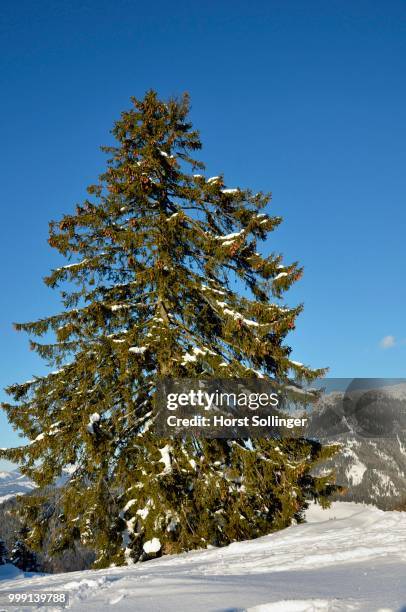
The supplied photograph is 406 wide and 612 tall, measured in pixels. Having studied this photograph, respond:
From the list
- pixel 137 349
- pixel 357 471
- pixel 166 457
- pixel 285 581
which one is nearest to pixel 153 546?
pixel 166 457

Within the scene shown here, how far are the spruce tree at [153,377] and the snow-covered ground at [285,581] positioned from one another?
110 inches

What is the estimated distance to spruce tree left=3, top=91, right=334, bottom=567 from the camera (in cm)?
967

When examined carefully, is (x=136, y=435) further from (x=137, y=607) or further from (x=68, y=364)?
(x=137, y=607)

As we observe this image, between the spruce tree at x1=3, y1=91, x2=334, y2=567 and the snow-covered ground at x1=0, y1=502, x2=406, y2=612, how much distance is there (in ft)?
9.20

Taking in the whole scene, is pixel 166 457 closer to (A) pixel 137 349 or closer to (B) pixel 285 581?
(A) pixel 137 349

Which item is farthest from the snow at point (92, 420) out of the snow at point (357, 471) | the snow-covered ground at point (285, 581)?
the snow at point (357, 471)

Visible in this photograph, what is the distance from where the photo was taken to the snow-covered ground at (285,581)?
3.32 meters

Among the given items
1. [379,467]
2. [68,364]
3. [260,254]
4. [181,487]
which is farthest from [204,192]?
[379,467]

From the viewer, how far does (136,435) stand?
1062 centimetres

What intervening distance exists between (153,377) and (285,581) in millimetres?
6744

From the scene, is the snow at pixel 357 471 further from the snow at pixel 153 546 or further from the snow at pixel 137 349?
the snow at pixel 137 349

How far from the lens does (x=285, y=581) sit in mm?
4211

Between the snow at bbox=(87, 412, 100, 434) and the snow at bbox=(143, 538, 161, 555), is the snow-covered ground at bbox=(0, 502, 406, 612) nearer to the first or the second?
the snow at bbox=(143, 538, 161, 555)

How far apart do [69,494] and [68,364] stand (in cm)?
291
